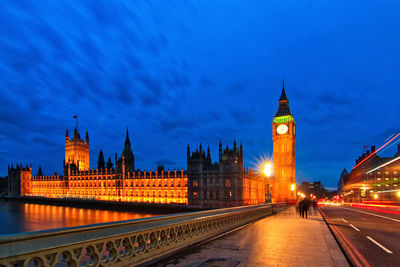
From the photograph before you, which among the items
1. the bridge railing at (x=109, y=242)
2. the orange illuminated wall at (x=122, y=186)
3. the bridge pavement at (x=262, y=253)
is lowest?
the orange illuminated wall at (x=122, y=186)

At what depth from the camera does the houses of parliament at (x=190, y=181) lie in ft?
272

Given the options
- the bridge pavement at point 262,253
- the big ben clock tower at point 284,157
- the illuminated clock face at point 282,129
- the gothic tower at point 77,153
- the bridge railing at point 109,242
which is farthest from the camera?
the gothic tower at point 77,153

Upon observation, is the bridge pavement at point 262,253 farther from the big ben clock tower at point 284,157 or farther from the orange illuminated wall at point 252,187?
the big ben clock tower at point 284,157

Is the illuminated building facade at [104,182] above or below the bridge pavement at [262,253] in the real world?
Result: below

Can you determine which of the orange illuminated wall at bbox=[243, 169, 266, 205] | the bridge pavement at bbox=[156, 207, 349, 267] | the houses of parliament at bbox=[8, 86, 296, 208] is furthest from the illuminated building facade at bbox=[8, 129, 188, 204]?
the bridge pavement at bbox=[156, 207, 349, 267]

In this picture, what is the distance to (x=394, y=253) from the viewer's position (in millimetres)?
10266

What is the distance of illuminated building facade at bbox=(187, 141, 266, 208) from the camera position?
80.5m

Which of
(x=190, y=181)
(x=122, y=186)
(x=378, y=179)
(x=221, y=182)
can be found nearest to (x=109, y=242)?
(x=221, y=182)

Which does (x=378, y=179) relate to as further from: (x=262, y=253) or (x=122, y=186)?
(x=262, y=253)

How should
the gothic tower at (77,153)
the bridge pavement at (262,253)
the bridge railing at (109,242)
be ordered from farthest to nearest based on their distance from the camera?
1. the gothic tower at (77,153)
2. the bridge pavement at (262,253)
3. the bridge railing at (109,242)

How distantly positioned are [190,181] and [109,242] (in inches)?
3271

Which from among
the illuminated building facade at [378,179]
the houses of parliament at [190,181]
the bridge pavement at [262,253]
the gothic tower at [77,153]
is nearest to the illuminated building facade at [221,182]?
the houses of parliament at [190,181]

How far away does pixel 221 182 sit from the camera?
8250cm

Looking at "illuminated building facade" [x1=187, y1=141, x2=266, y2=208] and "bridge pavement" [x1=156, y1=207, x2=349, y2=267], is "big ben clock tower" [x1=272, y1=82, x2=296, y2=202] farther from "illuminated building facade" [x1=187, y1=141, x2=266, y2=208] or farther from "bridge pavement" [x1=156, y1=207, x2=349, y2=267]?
"bridge pavement" [x1=156, y1=207, x2=349, y2=267]
